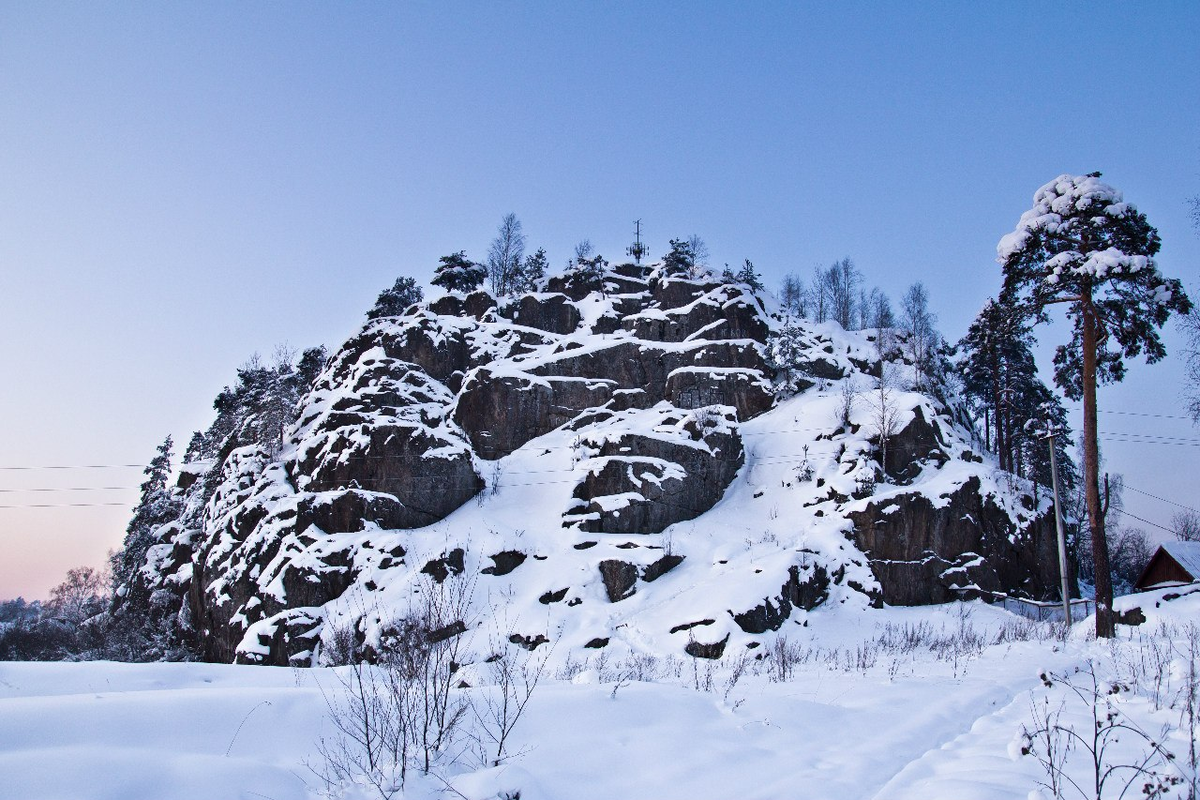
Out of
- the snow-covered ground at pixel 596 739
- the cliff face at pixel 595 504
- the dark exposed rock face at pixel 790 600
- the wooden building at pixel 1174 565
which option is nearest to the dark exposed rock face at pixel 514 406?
the cliff face at pixel 595 504

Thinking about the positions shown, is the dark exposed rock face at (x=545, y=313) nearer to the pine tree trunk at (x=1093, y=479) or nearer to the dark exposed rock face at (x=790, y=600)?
the dark exposed rock face at (x=790, y=600)

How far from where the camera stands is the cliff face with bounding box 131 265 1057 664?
2606 centimetres

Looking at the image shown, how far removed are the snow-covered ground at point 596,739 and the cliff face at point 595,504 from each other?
13.9 m

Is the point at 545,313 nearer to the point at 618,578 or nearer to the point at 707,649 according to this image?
the point at 618,578

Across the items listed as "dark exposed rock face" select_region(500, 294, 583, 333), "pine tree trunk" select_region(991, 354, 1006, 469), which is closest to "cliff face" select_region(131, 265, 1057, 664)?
"dark exposed rock face" select_region(500, 294, 583, 333)

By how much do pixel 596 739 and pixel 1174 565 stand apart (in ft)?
139

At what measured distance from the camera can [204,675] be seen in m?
7.27

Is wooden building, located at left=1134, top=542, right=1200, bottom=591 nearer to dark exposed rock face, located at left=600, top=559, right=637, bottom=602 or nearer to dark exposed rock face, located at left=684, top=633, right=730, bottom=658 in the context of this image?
dark exposed rock face, located at left=684, top=633, right=730, bottom=658

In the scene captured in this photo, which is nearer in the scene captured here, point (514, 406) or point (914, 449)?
point (914, 449)

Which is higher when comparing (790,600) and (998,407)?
(998,407)

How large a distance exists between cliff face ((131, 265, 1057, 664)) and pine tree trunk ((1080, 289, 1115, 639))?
983 centimetres

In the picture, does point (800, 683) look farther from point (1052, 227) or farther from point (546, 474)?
point (546, 474)

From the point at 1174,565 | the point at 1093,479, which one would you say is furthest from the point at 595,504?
the point at 1174,565

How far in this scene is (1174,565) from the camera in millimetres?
33656
